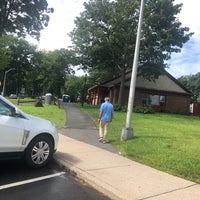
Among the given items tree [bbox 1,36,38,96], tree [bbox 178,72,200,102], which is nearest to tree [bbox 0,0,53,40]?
tree [bbox 1,36,38,96]

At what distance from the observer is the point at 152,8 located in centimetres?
3466

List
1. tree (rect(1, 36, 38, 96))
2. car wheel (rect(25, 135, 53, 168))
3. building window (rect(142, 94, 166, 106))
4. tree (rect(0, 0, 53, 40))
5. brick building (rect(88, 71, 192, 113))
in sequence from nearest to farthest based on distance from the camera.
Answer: car wheel (rect(25, 135, 53, 168)), tree (rect(0, 0, 53, 40)), brick building (rect(88, 71, 192, 113)), building window (rect(142, 94, 166, 106)), tree (rect(1, 36, 38, 96))

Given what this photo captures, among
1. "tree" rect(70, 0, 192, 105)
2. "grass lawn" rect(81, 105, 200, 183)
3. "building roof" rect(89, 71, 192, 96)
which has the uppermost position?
"tree" rect(70, 0, 192, 105)

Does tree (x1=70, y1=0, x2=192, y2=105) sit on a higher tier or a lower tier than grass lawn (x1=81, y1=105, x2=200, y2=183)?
higher

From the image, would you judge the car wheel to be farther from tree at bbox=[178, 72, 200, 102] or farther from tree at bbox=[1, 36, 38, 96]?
tree at bbox=[178, 72, 200, 102]

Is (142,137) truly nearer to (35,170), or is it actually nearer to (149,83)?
(35,170)

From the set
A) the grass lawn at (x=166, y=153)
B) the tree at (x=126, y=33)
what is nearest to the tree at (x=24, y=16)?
the tree at (x=126, y=33)

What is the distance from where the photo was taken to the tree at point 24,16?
109 ft

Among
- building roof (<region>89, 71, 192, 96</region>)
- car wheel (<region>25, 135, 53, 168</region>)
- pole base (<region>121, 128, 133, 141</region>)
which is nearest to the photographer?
car wheel (<region>25, 135, 53, 168</region>)

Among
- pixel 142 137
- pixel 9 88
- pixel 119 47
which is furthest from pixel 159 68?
pixel 9 88

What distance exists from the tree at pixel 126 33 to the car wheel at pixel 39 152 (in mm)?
25876

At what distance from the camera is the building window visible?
43.7 meters

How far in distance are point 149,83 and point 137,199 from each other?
38885mm

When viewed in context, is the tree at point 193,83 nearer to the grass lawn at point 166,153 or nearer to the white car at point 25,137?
the grass lawn at point 166,153
